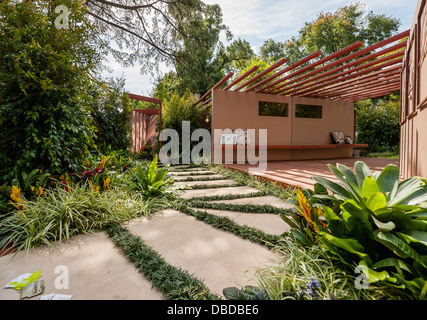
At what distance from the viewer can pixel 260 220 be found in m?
2.31

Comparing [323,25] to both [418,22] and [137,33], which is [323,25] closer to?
[137,33]

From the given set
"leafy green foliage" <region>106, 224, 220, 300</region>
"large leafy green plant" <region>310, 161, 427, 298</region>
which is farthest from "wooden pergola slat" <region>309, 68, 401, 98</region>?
"leafy green foliage" <region>106, 224, 220, 300</region>

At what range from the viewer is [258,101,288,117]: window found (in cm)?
724

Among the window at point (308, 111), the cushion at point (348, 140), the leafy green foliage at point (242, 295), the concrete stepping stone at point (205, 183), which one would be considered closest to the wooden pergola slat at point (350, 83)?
the window at point (308, 111)

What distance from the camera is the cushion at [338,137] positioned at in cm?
785

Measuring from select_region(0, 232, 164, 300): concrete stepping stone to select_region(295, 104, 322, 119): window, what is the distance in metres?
7.38

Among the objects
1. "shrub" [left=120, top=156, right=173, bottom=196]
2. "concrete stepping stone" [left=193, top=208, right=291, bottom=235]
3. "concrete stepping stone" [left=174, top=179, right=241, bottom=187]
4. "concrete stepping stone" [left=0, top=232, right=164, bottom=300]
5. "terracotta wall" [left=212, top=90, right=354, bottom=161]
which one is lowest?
"concrete stepping stone" [left=0, top=232, right=164, bottom=300]

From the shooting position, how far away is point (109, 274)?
1397 mm

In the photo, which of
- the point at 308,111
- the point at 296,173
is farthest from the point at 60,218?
the point at 308,111

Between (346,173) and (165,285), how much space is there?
1.38 m

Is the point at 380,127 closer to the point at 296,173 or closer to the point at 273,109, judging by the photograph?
the point at 273,109

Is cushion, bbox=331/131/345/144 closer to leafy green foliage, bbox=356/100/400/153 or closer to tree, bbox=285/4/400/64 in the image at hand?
leafy green foliage, bbox=356/100/400/153

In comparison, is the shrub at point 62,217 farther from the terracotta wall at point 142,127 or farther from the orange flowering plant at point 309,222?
the terracotta wall at point 142,127

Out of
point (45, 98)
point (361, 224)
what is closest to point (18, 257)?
point (45, 98)
